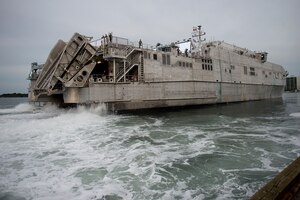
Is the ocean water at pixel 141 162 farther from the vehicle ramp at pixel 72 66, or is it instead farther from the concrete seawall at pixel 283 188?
the vehicle ramp at pixel 72 66

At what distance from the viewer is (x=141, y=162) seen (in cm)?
781

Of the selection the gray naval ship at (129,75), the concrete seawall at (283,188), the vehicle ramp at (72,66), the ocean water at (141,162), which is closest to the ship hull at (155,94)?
the gray naval ship at (129,75)

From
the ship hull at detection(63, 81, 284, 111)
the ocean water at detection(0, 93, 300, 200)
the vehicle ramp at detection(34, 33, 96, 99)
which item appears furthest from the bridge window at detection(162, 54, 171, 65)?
the ocean water at detection(0, 93, 300, 200)

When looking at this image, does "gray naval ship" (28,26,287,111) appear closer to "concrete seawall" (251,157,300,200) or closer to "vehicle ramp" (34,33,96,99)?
"vehicle ramp" (34,33,96,99)

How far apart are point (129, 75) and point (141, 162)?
15707 mm

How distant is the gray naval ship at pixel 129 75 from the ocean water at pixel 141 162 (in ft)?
24.7

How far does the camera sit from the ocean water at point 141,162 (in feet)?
18.7

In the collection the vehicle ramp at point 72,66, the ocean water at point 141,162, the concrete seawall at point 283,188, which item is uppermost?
the vehicle ramp at point 72,66

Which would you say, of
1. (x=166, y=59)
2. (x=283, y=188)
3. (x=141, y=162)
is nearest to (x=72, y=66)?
(x=166, y=59)

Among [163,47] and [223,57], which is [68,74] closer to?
[163,47]

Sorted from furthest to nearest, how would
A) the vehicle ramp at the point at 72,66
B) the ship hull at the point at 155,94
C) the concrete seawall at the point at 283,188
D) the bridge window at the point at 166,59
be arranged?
the bridge window at the point at 166,59 → the vehicle ramp at the point at 72,66 → the ship hull at the point at 155,94 → the concrete seawall at the point at 283,188

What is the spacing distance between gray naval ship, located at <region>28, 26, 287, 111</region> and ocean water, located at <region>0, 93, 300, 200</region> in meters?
7.53

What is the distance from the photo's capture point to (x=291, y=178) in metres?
3.40

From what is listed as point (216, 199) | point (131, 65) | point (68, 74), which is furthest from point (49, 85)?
point (216, 199)
